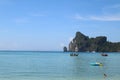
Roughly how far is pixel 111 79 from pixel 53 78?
8217 mm

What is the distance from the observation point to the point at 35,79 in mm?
41438

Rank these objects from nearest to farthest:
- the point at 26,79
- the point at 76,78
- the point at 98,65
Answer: the point at 26,79
the point at 76,78
the point at 98,65

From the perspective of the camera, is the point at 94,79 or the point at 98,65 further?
the point at 98,65

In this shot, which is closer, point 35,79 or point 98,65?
point 35,79

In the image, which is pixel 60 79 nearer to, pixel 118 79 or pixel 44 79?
pixel 44 79

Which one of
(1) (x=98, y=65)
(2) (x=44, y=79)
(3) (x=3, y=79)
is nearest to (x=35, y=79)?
(2) (x=44, y=79)

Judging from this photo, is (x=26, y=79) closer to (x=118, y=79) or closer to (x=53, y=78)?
(x=53, y=78)

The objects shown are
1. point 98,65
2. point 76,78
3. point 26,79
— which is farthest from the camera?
point 98,65

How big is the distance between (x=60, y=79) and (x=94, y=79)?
15.7 ft

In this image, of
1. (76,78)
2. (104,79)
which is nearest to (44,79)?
(76,78)

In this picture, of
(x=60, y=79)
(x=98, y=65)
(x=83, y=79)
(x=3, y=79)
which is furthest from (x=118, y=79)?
(x=98, y=65)

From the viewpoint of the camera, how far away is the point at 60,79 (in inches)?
1652

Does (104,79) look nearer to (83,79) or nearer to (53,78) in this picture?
(83,79)

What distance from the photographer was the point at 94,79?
4231 centimetres
